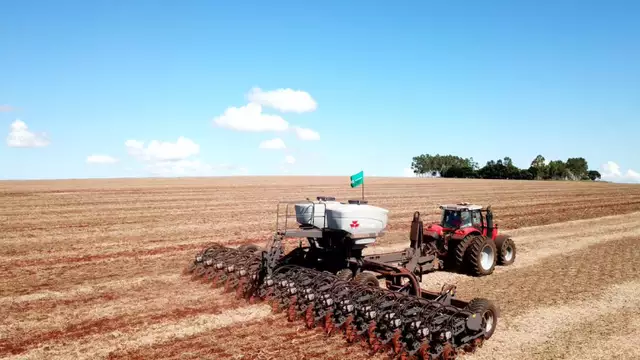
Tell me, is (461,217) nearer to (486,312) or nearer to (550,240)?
(486,312)

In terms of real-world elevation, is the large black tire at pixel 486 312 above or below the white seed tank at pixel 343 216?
below

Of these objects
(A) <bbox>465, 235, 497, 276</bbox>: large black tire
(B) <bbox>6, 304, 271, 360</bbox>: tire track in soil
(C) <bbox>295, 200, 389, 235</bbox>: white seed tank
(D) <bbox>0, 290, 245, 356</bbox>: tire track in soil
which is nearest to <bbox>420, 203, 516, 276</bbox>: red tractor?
(A) <bbox>465, 235, 497, 276</bbox>: large black tire

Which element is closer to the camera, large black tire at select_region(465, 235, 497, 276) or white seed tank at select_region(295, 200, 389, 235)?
white seed tank at select_region(295, 200, 389, 235)

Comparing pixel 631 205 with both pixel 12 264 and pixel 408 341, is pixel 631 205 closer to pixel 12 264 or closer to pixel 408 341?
pixel 408 341

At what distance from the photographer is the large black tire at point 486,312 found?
8391 millimetres

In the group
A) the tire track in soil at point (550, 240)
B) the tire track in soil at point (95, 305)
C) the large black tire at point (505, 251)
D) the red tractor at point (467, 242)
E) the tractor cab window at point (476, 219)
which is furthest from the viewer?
the large black tire at point (505, 251)

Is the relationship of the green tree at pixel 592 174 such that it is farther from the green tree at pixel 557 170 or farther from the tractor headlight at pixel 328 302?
the tractor headlight at pixel 328 302

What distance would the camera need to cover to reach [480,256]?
13.3m

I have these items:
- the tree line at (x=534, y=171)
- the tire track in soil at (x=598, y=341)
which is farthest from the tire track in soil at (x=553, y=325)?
the tree line at (x=534, y=171)

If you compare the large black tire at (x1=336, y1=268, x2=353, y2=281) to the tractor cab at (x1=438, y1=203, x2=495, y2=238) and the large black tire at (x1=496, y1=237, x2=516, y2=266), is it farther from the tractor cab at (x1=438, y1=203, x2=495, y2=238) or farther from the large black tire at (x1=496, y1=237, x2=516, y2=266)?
the large black tire at (x1=496, y1=237, x2=516, y2=266)

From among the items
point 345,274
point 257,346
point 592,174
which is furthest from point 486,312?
point 592,174

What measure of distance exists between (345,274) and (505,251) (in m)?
7.13

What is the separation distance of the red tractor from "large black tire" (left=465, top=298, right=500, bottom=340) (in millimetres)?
4030

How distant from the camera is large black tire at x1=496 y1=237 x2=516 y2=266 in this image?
14977 mm
